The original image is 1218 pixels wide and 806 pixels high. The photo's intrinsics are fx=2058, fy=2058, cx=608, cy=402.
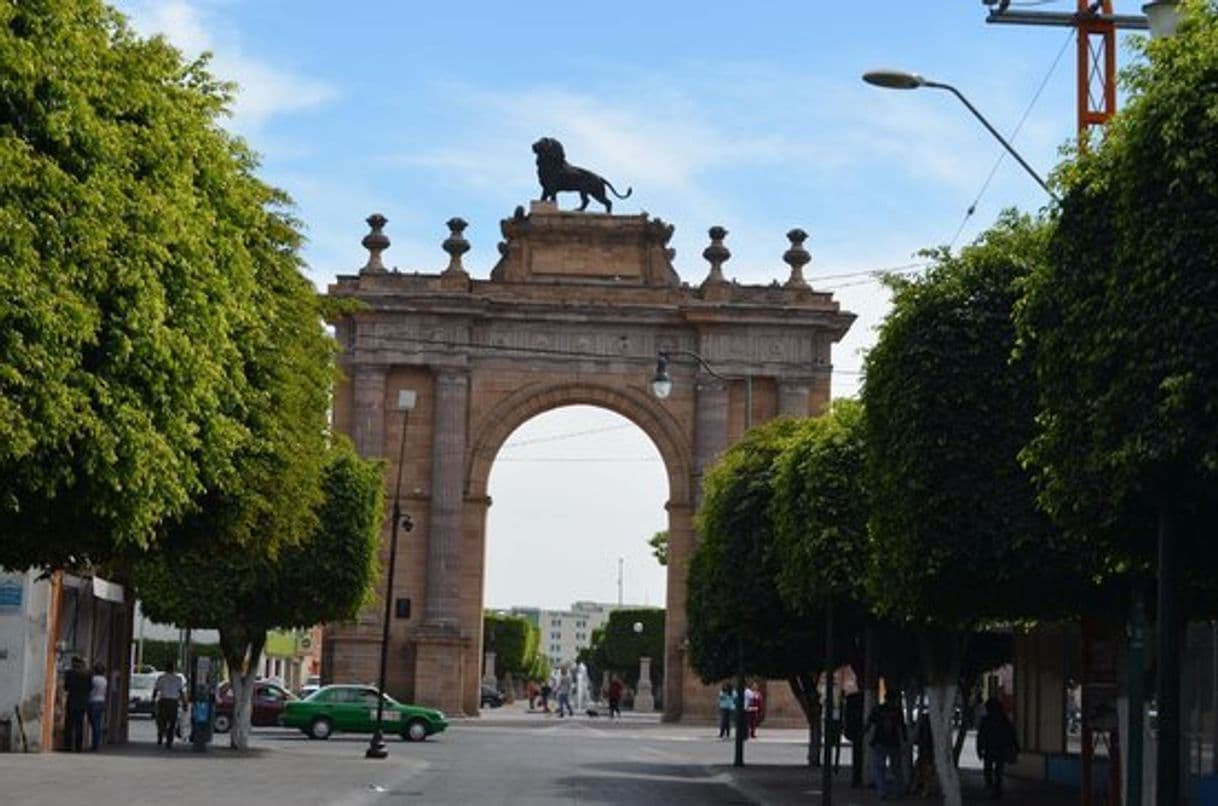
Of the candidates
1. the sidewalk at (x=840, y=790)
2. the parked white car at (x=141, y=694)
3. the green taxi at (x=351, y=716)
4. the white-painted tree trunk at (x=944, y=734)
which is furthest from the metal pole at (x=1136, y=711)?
the parked white car at (x=141, y=694)

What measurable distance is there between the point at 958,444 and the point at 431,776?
15085 mm

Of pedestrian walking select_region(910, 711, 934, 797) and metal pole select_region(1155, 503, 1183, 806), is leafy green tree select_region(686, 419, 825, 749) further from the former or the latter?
metal pole select_region(1155, 503, 1183, 806)

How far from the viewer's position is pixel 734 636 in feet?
133

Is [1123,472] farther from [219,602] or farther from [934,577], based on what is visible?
[219,602]

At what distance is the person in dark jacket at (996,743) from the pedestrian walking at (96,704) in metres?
16.0

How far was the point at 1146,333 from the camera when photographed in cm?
1411

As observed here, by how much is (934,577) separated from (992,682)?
28.9 meters

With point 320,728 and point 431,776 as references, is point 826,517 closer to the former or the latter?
point 431,776

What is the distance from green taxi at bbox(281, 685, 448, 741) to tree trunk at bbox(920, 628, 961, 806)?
965 inches

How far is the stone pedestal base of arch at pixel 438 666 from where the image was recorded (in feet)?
214

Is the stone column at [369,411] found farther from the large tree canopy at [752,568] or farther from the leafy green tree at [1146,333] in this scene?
the leafy green tree at [1146,333]

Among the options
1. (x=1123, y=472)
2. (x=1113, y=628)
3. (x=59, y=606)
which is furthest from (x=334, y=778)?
(x=1123, y=472)

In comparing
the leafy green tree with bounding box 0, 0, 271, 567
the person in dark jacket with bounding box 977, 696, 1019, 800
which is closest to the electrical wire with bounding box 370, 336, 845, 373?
the person in dark jacket with bounding box 977, 696, 1019, 800

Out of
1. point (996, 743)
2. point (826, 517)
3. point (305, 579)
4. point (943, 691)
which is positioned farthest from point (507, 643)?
point (943, 691)
